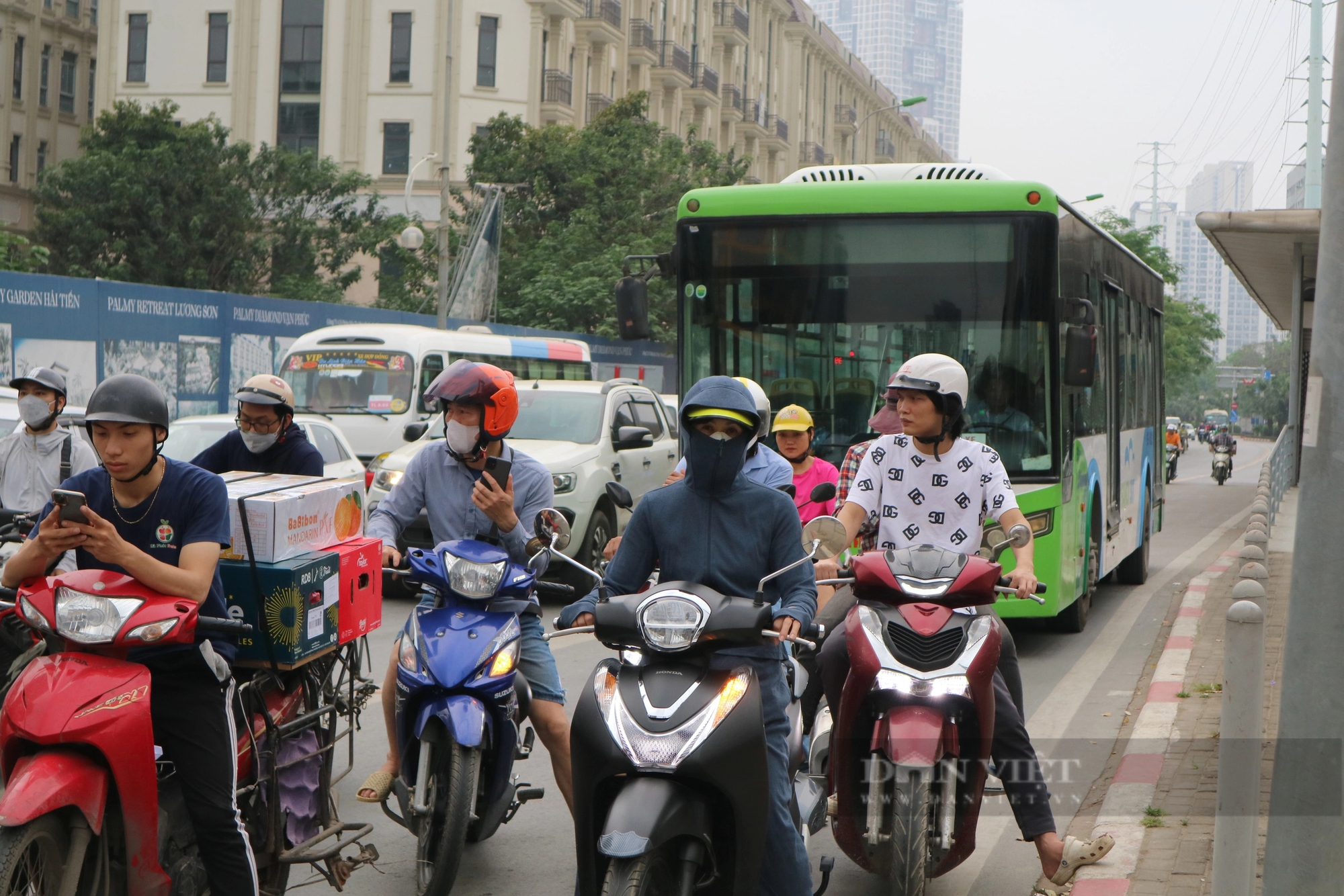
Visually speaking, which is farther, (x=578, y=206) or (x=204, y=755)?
(x=578, y=206)

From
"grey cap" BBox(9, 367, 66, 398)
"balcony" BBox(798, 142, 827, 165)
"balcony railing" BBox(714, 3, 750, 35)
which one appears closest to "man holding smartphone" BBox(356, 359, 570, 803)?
"grey cap" BBox(9, 367, 66, 398)

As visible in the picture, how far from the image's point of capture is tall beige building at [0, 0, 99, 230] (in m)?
47.6

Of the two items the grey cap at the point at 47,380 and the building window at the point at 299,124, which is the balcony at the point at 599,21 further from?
the grey cap at the point at 47,380

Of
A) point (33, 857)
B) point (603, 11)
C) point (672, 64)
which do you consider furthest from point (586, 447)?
point (672, 64)

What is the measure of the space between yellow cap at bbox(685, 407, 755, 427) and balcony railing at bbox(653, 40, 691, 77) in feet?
178

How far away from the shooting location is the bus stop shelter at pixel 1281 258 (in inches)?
624

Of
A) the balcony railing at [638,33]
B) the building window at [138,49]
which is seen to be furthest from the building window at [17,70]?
the balcony railing at [638,33]

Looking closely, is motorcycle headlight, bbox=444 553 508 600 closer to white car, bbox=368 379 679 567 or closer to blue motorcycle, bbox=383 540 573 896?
blue motorcycle, bbox=383 540 573 896

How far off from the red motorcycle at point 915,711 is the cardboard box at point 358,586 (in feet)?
5.43

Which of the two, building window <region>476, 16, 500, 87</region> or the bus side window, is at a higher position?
building window <region>476, 16, 500, 87</region>

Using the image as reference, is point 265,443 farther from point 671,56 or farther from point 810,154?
point 810,154

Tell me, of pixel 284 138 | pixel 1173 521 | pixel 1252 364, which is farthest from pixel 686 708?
pixel 1252 364

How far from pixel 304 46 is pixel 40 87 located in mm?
9917

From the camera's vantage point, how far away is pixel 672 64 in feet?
189
